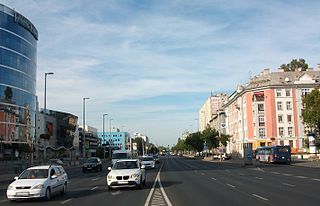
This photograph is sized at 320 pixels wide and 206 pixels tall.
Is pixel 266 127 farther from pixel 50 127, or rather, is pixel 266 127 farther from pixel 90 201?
pixel 90 201

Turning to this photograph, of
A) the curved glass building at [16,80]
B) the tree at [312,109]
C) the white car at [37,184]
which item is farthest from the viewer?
the curved glass building at [16,80]

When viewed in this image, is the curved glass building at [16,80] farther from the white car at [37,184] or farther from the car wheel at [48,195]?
the car wheel at [48,195]

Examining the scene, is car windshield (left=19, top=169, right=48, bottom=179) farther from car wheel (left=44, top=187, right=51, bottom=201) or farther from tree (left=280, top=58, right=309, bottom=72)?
tree (left=280, top=58, right=309, bottom=72)

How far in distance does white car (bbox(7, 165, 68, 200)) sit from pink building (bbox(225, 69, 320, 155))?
77.2 m

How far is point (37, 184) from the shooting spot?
17484 mm

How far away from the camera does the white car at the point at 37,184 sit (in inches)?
679

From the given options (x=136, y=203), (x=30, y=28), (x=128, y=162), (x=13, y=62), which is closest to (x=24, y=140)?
(x=13, y=62)

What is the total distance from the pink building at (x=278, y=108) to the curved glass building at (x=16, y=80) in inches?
2007

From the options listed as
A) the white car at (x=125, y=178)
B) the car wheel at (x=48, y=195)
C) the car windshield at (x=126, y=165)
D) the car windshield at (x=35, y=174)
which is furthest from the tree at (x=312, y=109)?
the car wheel at (x=48, y=195)

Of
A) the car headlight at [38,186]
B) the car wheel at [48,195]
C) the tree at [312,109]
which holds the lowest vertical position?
the car wheel at [48,195]

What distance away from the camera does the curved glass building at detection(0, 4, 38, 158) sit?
9550 cm

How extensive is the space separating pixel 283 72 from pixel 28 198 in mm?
89043

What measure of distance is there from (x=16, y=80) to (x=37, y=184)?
87.0m

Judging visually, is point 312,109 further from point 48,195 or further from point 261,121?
point 48,195
